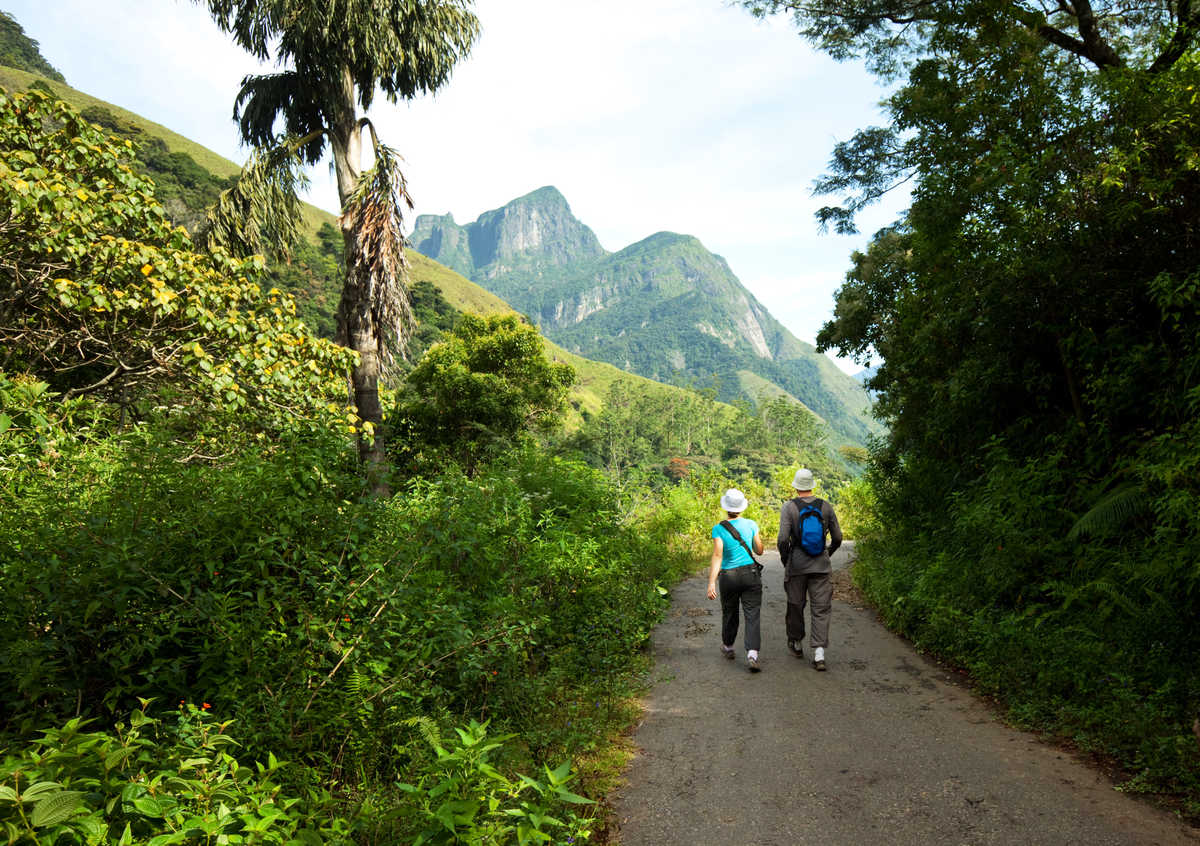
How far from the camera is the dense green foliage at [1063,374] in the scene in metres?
4.44

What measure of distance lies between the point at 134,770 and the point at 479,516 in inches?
114

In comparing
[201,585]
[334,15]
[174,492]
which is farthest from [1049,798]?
[334,15]

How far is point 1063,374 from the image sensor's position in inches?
266

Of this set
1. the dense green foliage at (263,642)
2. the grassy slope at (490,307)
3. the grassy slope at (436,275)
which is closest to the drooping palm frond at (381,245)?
the dense green foliage at (263,642)

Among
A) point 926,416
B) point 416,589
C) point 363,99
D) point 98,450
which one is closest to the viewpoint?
point 416,589

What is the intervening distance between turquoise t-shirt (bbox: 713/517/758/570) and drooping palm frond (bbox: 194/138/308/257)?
31.0 feet

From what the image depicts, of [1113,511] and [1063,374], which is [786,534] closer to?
[1113,511]

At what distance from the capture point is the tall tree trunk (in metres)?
10.7

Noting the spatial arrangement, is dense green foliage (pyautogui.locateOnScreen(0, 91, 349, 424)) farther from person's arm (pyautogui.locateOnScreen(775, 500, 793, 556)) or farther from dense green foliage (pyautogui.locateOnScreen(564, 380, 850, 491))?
dense green foliage (pyautogui.locateOnScreen(564, 380, 850, 491))

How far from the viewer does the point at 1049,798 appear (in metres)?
3.50

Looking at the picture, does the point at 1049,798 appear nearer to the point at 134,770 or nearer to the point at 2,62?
the point at 134,770

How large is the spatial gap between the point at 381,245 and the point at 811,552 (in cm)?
819

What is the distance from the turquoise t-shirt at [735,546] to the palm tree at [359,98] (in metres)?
6.13

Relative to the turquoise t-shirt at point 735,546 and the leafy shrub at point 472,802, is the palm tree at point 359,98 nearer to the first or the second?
the turquoise t-shirt at point 735,546
